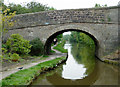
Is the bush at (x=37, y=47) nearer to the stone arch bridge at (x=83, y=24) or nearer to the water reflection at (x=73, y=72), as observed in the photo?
the stone arch bridge at (x=83, y=24)

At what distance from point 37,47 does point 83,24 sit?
3961 millimetres

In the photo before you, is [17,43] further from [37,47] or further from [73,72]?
[37,47]

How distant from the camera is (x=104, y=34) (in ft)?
34.4

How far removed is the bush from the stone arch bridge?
1.65ft

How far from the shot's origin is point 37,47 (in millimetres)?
10586

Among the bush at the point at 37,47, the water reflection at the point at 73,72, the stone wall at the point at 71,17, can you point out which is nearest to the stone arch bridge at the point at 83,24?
the stone wall at the point at 71,17

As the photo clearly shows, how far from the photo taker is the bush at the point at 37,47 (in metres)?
10.6

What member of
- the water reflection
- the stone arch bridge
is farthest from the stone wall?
the water reflection

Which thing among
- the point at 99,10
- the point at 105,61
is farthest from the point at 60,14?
the point at 105,61

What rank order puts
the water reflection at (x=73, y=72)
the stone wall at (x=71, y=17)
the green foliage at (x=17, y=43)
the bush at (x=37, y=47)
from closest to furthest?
the green foliage at (x=17, y=43), the water reflection at (x=73, y=72), the stone wall at (x=71, y=17), the bush at (x=37, y=47)

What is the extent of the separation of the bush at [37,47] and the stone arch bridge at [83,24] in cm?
50

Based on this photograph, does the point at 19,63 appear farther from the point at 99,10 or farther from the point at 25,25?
the point at 99,10

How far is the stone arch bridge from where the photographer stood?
1041 cm

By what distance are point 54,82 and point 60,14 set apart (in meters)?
6.37
